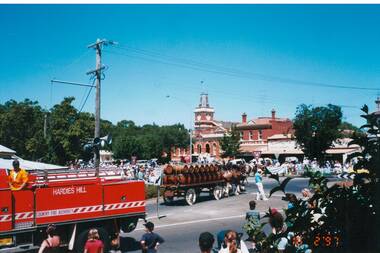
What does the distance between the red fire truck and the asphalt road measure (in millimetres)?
1390

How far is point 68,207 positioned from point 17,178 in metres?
1.59

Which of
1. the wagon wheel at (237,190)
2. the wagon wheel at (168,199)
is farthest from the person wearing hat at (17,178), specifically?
the wagon wheel at (237,190)

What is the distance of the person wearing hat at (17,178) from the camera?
9.73 metres

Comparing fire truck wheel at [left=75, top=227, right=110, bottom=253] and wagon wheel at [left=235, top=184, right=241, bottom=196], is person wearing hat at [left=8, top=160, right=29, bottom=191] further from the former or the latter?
wagon wheel at [left=235, top=184, right=241, bottom=196]

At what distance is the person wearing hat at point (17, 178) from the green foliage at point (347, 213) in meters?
8.17

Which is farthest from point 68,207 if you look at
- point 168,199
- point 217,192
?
point 217,192

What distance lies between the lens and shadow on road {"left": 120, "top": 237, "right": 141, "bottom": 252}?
40.5ft

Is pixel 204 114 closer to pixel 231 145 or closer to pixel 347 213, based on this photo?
pixel 231 145

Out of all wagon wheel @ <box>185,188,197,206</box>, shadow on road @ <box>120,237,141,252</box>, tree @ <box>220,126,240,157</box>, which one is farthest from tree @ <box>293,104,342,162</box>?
shadow on road @ <box>120,237,141,252</box>

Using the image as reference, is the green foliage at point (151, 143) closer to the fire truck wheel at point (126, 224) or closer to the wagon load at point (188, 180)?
the wagon load at point (188, 180)

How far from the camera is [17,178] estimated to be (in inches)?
384

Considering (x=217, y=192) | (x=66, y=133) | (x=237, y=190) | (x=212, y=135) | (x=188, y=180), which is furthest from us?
(x=212, y=135)

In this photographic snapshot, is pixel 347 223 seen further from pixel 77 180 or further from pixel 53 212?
pixel 77 180

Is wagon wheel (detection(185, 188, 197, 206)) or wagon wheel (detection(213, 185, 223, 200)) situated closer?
wagon wheel (detection(185, 188, 197, 206))
